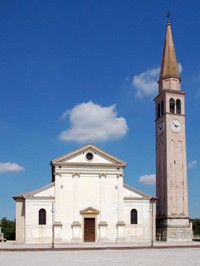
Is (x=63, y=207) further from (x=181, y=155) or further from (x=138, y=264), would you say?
(x=138, y=264)

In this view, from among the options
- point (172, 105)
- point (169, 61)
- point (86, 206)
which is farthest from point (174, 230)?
point (169, 61)

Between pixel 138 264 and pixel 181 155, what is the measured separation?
32.4 metres

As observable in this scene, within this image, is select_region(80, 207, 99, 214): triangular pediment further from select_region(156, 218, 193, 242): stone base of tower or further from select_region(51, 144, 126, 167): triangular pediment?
select_region(156, 218, 193, 242): stone base of tower

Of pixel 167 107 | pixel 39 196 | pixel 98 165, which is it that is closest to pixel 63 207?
pixel 39 196

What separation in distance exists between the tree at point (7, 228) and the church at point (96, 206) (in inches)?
1173

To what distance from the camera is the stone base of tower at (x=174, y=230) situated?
48.6 meters

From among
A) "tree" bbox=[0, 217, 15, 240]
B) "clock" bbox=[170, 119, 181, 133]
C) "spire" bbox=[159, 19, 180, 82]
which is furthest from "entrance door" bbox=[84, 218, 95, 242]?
"tree" bbox=[0, 217, 15, 240]

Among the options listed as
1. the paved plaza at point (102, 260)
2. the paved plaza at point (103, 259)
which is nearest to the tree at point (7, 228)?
the paved plaza at point (103, 259)

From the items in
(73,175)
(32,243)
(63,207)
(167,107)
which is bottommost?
(32,243)

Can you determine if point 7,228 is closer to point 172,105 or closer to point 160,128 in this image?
point 160,128

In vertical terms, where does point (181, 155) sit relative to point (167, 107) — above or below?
below

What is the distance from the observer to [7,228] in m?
81.7

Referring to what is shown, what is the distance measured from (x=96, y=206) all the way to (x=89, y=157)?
5230 mm

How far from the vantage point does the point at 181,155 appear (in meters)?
51.7
